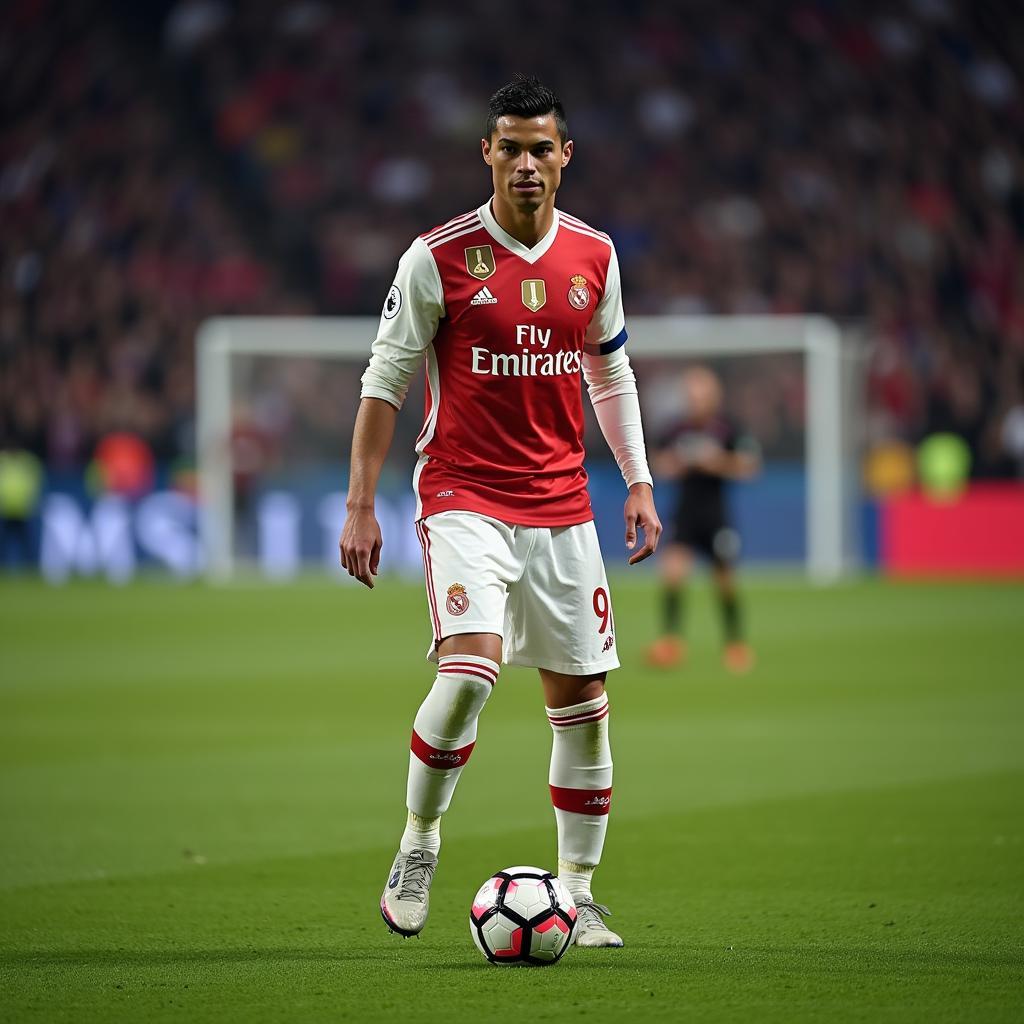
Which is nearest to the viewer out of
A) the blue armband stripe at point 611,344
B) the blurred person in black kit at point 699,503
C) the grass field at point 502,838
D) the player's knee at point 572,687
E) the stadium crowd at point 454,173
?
the grass field at point 502,838

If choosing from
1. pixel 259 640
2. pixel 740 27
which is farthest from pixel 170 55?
pixel 259 640

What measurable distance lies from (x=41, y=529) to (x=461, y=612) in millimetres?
20831

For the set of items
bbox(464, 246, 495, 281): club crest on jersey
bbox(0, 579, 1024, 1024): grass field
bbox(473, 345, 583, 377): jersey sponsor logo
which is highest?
bbox(464, 246, 495, 281): club crest on jersey

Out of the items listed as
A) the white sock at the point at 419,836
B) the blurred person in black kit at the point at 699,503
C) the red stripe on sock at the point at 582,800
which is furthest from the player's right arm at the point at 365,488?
the blurred person in black kit at the point at 699,503

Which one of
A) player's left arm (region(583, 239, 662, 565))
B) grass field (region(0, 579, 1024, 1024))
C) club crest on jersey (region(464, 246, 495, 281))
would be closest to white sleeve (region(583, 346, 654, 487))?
player's left arm (region(583, 239, 662, 565))

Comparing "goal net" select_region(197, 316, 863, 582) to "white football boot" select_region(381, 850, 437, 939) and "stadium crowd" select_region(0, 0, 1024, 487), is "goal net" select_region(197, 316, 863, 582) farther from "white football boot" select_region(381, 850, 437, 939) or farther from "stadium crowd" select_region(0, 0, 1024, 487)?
"white football boot" select_region(381, 850, 437, 939)

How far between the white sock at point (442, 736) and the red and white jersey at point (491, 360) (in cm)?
43

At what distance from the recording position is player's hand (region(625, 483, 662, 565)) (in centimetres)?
522

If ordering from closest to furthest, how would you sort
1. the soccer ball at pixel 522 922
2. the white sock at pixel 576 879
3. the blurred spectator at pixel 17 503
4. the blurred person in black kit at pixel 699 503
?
1. the soccer ball at pixel 522 922
2. the white sock at pixel 576 879
3. the blurred person in black kit at pixel 699 503
4. the blurred spectator at pixel 17 503

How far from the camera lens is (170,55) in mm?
31953

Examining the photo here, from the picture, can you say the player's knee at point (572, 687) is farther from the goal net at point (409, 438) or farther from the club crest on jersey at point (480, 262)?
the goal net at point (409, 438)

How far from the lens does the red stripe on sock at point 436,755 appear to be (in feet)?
16.3

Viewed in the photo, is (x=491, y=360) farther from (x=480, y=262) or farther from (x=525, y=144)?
(x=525, y=144)

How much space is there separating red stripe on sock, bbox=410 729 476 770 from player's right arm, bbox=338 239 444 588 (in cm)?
44
